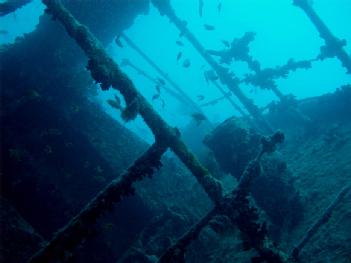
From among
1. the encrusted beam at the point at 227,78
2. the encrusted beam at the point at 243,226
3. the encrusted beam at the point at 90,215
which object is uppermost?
the encrusted beam at the point at 227,78

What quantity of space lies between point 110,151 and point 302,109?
8924 millimetres

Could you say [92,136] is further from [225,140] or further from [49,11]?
[49,11]

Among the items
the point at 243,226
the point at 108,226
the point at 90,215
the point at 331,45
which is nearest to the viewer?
the point at 90,215

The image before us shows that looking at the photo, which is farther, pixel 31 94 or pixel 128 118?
pixel 31 94

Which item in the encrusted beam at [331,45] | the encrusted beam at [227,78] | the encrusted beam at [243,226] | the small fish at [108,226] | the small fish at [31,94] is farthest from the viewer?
the encrusted beam at [227,78]

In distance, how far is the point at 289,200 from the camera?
Result: 8.83m

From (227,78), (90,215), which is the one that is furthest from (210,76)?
(90,215)

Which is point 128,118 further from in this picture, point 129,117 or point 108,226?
point 108,226

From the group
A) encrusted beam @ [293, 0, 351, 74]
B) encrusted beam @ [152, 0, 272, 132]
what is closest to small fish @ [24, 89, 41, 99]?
encrusted beam @ [152, 0, 272, 132]

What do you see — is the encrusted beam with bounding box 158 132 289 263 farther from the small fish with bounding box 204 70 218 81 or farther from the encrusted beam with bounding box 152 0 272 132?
the encrusted beam with bounding box 152 0 272 132

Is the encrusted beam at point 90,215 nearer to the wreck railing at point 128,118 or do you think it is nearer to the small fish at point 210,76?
the wreck railing at point 128,118

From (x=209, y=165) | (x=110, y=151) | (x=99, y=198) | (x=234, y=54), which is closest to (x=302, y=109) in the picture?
(x=234, y=54)

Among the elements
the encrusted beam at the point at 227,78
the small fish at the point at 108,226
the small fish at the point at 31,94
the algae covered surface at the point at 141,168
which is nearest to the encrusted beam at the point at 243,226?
the algae covered surface at the point at 141,168

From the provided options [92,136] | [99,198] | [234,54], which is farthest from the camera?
[234,54]
